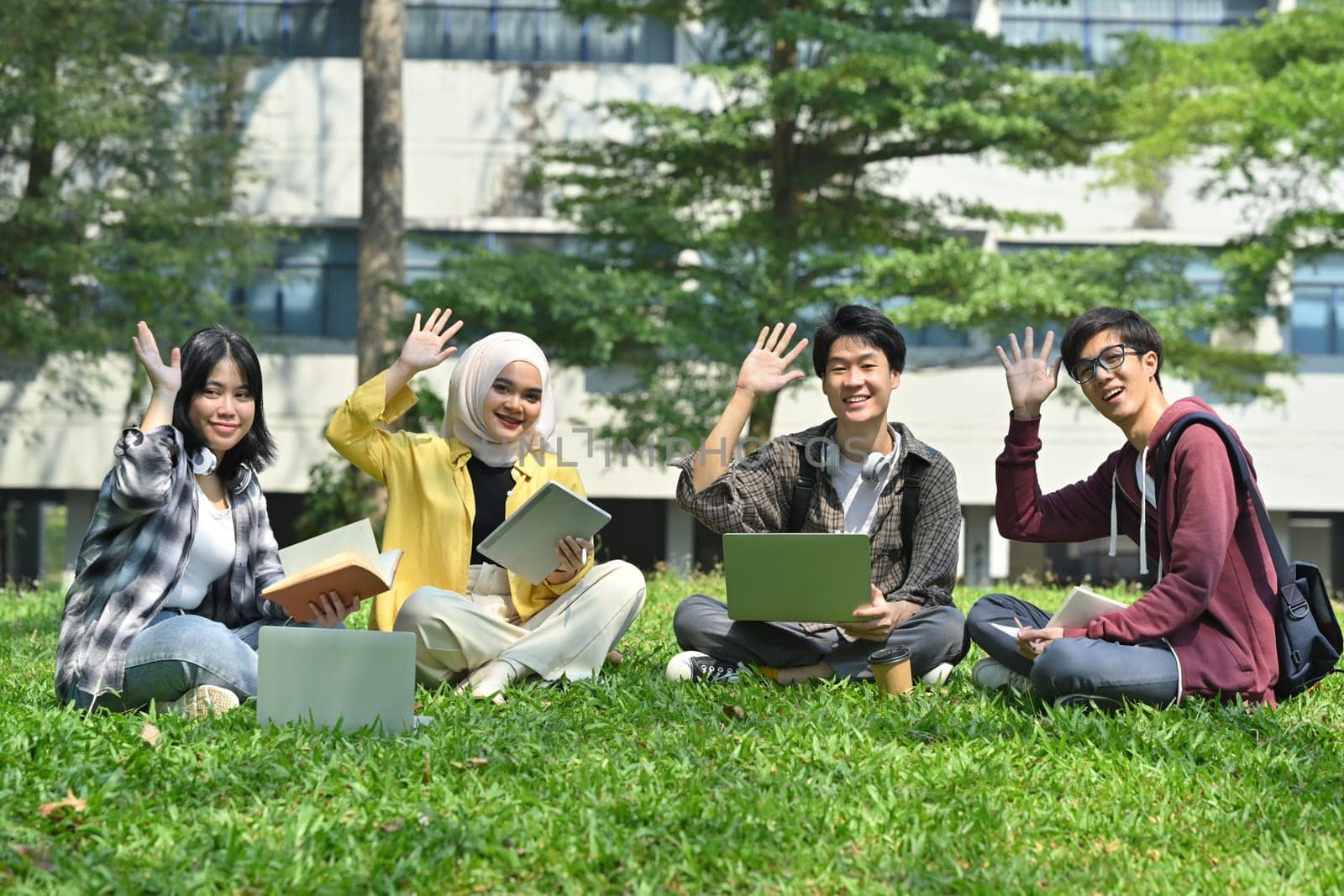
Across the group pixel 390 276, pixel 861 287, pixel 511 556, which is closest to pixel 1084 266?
pixel 861 287

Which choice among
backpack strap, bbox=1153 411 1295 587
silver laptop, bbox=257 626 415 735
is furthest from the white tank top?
backpack strap, bbox=1153 411 1295 587

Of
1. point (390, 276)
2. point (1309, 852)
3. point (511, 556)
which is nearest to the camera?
point (1309, 852)

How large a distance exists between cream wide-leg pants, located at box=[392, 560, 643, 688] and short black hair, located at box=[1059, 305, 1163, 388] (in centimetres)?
168

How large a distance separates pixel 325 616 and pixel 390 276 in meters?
9.91

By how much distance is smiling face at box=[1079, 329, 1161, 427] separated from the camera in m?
4.59

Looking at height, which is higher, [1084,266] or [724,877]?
[1084,266]

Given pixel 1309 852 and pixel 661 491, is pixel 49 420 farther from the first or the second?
pixel 1309 852

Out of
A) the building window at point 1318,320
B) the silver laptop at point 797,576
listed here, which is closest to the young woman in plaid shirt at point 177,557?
the silver laptop at point 797,576

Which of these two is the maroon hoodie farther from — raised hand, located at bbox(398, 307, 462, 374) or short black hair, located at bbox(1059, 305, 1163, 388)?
raised hand, located at bbox(398, 307, 462, 374)

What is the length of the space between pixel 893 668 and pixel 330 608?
1.87 metres

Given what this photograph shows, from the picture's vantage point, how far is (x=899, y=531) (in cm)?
505

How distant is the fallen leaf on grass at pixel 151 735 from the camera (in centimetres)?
400

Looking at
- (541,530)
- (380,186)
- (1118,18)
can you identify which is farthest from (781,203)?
(541,530)

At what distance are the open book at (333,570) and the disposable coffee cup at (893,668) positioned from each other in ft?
5.39
